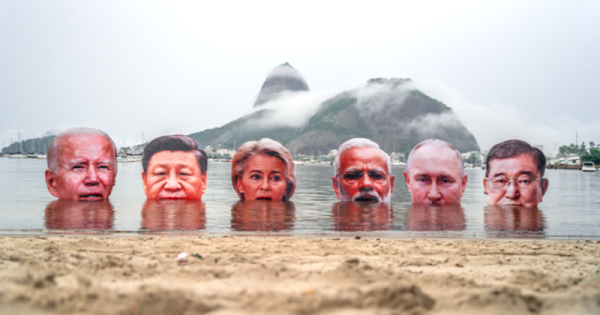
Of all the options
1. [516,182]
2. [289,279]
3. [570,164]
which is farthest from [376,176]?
[570,164]

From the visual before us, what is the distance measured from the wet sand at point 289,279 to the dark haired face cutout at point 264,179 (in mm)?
6600

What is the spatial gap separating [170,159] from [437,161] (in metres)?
8.69

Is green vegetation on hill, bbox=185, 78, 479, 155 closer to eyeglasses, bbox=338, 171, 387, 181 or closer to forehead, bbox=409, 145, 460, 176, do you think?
eyeglasses, bbox=338, 171, 387, 181

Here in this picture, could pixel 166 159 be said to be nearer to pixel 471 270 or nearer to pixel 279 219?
pixel 279 219

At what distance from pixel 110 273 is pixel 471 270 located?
465cm

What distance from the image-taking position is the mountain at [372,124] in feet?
457

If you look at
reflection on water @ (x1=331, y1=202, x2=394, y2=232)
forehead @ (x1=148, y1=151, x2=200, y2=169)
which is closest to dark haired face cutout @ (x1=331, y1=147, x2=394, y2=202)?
reflection on water @ (x1=331, y1=202, x2=394, y2=232)

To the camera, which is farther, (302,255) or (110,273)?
(302,255)

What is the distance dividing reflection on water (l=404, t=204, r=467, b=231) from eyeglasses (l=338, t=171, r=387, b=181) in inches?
56.5

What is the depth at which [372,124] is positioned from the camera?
155 meters

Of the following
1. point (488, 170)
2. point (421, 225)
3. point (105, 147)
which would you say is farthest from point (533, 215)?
point (105, 147)

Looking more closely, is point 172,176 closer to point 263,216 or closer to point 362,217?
point 263,216

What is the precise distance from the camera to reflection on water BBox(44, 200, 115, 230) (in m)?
9.87

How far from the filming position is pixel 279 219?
11.4 meters
